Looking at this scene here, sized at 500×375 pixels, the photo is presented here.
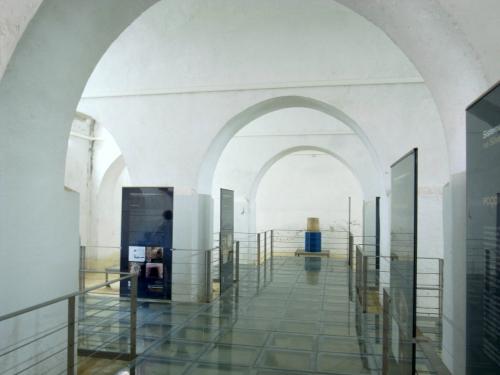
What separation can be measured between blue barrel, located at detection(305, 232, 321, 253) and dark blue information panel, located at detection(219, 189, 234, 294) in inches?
242

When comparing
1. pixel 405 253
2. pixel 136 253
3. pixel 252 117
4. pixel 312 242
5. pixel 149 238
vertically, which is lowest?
pixel 312 242

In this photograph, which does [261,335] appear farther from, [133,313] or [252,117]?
[252,117]

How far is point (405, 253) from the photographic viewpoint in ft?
7.94

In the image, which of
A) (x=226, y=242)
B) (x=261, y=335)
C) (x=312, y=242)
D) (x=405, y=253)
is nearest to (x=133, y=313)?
(x=261, y=335)

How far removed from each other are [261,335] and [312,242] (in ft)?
28.4

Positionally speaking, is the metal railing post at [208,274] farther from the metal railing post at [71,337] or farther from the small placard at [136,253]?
the metal railing post at [71,337]

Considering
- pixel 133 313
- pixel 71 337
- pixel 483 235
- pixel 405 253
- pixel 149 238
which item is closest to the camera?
pixel 483 235

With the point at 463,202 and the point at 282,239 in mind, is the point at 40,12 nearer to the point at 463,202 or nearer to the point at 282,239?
the point at 463,202

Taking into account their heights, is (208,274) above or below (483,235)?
below

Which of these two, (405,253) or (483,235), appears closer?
(483,235)

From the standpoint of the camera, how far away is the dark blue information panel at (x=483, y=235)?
129 centimetres

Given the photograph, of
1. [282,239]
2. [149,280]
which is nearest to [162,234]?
[149,280]

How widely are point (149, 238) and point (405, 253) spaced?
13.7 feet

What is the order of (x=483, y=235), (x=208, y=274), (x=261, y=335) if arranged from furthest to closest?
(x=208, y=274)
(x=261, y=335)
(x=483, y=235)
